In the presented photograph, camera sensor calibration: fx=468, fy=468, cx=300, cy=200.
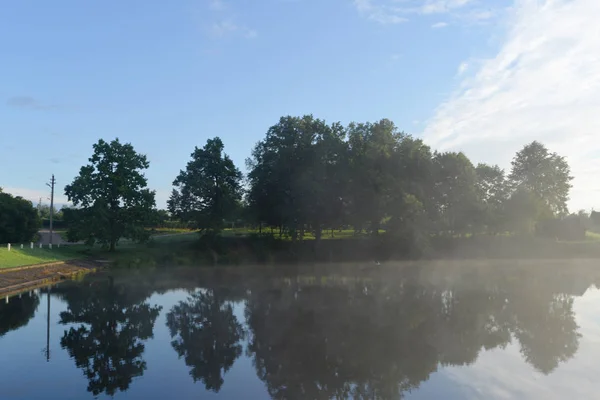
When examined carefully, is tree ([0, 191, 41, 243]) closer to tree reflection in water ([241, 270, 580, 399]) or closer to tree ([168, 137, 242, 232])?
tree ([168, 137, 242, 232])

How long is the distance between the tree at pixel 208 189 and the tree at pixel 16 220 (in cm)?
1383

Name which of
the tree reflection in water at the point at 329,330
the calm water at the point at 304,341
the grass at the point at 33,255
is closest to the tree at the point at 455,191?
the tree reflection in water at the point at 329,330

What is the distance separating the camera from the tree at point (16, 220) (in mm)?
45719

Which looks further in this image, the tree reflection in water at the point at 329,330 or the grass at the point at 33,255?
the grass at the point at 33,255

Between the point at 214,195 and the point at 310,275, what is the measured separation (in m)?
19.4

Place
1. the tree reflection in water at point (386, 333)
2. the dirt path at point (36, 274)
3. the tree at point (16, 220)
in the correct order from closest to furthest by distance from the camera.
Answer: the tree reflection in water at point (386, 333), the dirt path at point (36, 274), the tree at point (16, 220)

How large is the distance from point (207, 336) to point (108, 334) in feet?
12.2

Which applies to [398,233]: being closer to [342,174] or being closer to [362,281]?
[342,174]

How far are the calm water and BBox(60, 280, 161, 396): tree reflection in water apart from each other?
0.21 feet

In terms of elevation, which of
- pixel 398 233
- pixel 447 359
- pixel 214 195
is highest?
pixel 214 195

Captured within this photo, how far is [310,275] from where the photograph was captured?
3644 cm

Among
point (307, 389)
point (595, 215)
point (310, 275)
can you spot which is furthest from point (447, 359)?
point (595, 215)

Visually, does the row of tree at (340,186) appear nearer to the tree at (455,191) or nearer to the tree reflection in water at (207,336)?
the tree at (455,191)

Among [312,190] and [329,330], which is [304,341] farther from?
[312,190]
